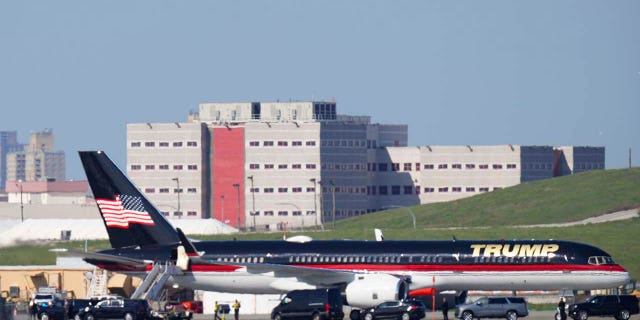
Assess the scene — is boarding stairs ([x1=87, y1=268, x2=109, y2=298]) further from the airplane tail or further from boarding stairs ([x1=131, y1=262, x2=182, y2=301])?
boarding stairs ([x1=131, y1=262, x2=182, y2=301])

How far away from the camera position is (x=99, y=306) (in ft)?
272

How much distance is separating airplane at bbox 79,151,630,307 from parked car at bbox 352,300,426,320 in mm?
2633

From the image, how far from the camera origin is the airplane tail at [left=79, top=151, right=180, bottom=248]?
90.4m

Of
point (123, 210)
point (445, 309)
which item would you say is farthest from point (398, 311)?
point (123, 210)

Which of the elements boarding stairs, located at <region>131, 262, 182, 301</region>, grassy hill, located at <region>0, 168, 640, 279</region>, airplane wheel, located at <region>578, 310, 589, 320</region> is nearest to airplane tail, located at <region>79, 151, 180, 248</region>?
boarding stairs, located at <region>131, 262, 182, 301</region>

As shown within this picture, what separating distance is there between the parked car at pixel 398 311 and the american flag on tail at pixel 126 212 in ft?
51.8

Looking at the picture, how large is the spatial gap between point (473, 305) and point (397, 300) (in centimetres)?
428

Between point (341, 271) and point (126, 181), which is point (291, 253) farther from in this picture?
point (126, 181)

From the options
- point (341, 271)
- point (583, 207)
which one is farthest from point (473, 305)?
point (583, 207)

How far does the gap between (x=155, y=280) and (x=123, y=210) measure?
5005 millimetres

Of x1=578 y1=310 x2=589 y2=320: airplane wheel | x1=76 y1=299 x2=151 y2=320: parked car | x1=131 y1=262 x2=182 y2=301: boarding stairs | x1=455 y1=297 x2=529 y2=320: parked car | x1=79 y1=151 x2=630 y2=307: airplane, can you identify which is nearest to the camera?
x1=76 y1=299 x2=151 y2=320: parked car

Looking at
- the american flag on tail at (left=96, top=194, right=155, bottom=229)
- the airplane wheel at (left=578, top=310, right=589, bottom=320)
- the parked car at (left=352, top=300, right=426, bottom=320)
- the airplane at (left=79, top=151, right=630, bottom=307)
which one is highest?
the american flag on tail at (left=96, top=194, right=155, bottom=229)

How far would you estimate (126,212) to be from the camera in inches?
3565

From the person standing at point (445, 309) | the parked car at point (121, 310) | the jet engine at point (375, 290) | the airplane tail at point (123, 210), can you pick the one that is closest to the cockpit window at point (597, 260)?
the person standing at point (445, 309)
